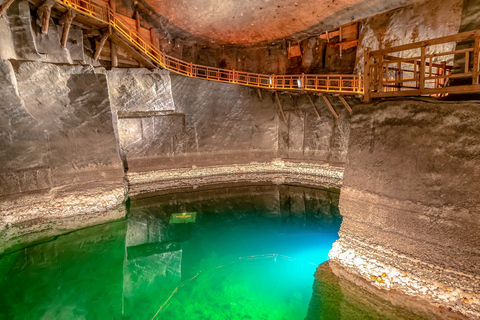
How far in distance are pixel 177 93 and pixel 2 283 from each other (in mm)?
9770

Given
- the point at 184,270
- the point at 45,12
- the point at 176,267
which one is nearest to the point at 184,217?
the point at 176,267

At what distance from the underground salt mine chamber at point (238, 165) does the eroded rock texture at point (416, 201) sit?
25mm

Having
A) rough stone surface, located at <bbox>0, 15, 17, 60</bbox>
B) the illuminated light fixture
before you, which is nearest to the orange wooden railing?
the illuminated light fixture

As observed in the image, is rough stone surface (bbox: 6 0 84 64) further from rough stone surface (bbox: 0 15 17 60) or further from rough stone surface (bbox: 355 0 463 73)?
rough stone surface (bbox: 355 0 463 73)

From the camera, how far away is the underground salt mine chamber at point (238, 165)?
4895 millimetres

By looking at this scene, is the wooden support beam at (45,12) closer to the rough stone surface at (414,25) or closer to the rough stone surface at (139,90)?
the rough stone surface at (139,90)

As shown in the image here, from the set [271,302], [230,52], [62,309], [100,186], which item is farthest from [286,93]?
[62,309]

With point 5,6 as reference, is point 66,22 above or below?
above

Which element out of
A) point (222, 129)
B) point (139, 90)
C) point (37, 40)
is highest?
point (37, 40)

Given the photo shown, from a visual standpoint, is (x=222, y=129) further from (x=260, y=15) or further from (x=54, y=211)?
(x=54, y=211)

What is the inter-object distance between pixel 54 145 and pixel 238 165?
28.0 ft

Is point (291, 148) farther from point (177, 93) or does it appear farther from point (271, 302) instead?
point (271, 302)

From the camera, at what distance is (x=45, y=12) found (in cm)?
930

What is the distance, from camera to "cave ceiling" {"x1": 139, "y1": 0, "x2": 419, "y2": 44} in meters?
12.5
